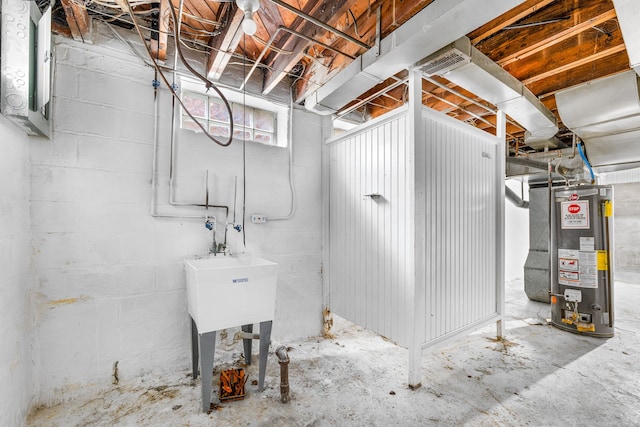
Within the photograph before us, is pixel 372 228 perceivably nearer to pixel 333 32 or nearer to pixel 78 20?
pixel 333 32

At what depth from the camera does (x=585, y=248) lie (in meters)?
2.94

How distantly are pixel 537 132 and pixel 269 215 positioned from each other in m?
3.02

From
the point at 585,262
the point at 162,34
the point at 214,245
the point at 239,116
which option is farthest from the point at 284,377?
the point at 585,262

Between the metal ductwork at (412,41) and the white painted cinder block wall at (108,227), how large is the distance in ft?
3.33

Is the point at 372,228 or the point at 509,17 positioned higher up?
the point at 509,17

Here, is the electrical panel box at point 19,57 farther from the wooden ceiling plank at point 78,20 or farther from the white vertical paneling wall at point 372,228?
the white vertical paneling wall at point 372,228

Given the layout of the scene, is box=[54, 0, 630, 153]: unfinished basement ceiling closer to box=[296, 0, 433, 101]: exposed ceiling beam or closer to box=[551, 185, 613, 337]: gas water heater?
box=[296, 0, 433, 101]: exposed ceiling beam

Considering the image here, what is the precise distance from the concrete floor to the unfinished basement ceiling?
223cm

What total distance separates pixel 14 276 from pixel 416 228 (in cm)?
234

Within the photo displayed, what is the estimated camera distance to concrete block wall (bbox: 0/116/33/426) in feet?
4.46

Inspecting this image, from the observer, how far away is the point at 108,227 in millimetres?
1910

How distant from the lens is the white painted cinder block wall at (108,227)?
1.76 metres

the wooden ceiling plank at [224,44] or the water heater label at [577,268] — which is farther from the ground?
the wooden ceiling plank at [224,44]

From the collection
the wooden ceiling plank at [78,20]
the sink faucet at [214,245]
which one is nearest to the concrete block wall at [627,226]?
the sink faucet at [214,245]
